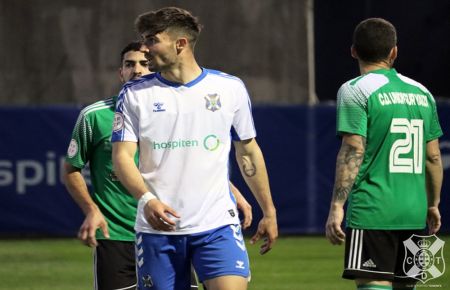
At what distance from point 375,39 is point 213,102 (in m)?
1.17

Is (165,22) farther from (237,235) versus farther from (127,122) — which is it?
(237,235)

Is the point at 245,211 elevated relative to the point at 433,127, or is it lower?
lower

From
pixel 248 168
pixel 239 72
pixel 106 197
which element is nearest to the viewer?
pixel 248 168

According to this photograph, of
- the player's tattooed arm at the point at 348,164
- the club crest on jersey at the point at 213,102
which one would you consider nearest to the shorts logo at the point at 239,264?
the player's tattooed arm at the point at 348,164

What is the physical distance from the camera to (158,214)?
6.63 m

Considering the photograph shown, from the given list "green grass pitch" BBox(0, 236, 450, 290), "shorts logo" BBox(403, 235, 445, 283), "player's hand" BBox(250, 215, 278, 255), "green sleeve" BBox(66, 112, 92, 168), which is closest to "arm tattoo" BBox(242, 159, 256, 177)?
"player's hand" BBox(250, 215, 278, 255)

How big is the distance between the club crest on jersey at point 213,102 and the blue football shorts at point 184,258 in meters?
0.69

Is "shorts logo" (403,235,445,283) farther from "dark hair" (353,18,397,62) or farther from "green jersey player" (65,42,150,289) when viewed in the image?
"green jersey player" (65,42,150,289)

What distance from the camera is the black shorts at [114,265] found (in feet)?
26.8

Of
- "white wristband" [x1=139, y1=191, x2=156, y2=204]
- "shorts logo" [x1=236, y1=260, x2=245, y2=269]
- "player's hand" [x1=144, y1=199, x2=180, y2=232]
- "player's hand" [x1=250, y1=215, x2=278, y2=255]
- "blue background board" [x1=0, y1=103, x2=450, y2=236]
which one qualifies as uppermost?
"white wristband" [x1=139, y1=191, x2=156, y2=204]

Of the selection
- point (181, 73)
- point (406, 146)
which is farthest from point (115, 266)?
point (406, 146)

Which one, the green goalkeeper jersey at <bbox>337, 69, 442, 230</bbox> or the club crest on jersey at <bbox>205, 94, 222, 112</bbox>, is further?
the green goalkeeper jersey at <bbox>337, 69, 442, 230</bbox>

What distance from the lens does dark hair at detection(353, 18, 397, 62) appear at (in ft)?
24.8

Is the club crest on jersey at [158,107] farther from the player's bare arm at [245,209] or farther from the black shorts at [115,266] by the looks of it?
the black shorts at [115,266]
